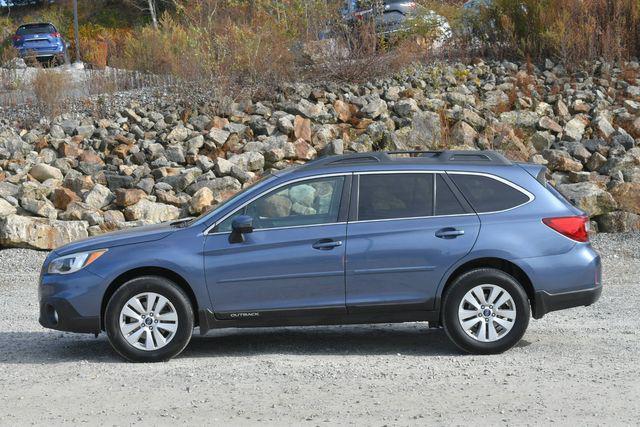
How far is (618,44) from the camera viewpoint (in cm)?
2283

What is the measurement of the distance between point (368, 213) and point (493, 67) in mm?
15203

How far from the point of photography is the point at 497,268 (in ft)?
27.2

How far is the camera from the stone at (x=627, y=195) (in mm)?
15688

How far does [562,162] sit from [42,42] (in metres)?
22.0

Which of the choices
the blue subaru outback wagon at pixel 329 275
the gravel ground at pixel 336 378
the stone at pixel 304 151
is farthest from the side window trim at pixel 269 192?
the stone at pixel 304 151

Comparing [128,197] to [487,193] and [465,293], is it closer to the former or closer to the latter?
[487,193]

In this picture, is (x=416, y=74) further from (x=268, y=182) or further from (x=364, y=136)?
(x=268, y=182)

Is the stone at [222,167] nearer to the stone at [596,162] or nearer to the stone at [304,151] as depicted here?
the stone at [304,151]

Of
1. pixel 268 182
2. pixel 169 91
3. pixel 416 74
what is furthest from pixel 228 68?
pixel 268 182

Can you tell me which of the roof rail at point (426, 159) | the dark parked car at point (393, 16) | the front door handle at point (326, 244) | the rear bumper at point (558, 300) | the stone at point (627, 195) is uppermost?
the dark parked car at point (393, 16)

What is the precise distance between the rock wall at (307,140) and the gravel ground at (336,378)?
6.07 metres

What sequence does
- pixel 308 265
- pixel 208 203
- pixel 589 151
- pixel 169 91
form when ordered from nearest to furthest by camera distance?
pixel 308 265
pixel 208 203
pixel 589 151
pixel 169 91

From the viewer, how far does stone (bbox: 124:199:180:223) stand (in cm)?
1589

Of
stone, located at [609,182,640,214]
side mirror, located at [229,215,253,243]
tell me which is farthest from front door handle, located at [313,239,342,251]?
stone, located at [609,182,640,214]
